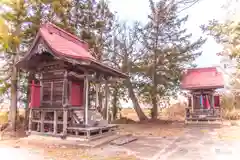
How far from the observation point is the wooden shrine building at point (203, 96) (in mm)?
15680

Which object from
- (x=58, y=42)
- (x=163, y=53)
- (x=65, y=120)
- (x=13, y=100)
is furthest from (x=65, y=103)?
(x=163, y=53)

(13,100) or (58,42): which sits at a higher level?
(58,42)

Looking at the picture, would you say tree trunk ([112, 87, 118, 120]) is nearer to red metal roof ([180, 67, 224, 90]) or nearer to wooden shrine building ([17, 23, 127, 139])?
red metal roof ([180, 67, 224, 90])

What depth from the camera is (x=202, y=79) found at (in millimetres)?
16266

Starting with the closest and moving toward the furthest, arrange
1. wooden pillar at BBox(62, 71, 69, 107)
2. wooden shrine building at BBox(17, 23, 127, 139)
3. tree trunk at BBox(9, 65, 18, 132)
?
wooden shrine building at BBox(17, 23, 127, 139) < wooden pillar at BBox(62, 71, 69, 107) < tree trunk at BBox(9, 65, 18, 132)

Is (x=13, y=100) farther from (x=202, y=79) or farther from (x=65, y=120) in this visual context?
(x=202, y=79)

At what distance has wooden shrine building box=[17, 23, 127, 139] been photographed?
8.47 meters

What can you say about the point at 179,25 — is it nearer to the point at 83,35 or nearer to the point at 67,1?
the point at 83,35

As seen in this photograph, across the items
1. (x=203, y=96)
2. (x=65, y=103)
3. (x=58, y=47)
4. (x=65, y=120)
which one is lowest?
(x=65, y=120)

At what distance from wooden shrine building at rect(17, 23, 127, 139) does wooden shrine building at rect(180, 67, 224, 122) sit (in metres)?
8.25

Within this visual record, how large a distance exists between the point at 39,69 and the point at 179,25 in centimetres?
1158

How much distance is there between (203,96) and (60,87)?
11753mm

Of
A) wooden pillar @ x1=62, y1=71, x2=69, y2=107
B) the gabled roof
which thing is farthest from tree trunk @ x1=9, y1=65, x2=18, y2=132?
wooden pillar @ x1=62, y1=71, x2=69, y2=107

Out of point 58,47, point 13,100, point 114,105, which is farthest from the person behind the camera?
point 114,105
